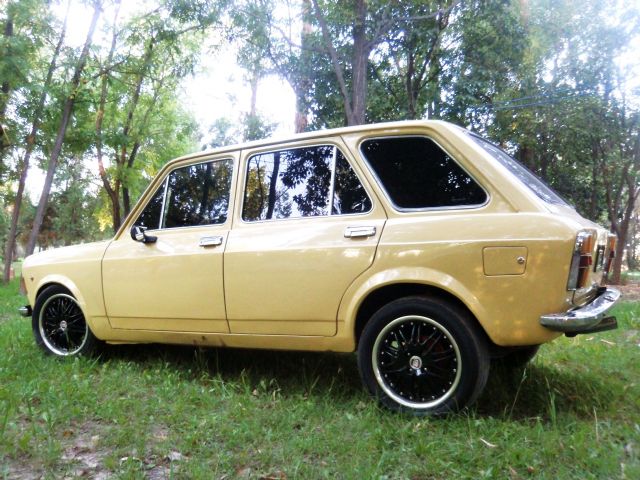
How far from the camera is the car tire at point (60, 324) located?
477 centimetres

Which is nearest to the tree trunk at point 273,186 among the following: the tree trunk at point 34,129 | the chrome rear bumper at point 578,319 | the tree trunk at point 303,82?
the chrome rear bumper at point 578,319

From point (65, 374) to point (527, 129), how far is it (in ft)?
41.4

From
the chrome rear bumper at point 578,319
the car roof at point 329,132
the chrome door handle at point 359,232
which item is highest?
the car roof at point 329,132

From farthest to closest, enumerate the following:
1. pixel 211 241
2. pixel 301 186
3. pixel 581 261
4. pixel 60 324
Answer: pixel 60 324 → pixel 211 241 → pixel 301 186 → pixel 581 261

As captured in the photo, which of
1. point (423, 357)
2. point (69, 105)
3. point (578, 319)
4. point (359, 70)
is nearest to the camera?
point (578, 319)

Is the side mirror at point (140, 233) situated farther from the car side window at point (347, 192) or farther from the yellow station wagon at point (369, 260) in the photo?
the car side window at point (347, 192)

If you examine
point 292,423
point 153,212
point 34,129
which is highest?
point 34,129

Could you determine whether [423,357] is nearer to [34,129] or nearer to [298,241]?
[298,241]

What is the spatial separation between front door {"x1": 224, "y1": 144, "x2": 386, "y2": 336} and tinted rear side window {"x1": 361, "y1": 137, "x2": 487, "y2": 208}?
0.55 ft

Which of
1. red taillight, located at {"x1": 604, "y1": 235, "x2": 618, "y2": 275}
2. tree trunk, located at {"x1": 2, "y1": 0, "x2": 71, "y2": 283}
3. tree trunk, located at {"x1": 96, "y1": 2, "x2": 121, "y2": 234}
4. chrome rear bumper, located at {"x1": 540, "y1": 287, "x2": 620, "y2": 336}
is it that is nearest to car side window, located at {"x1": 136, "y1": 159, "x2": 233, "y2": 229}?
chrome rear bumper, located at {"x1": 540, "y1": 287, "x2": 620, "y2": 336}

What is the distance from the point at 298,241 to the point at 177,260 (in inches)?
41.7

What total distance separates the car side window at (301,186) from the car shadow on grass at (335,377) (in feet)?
4.06

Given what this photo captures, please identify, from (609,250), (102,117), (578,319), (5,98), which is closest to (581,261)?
(578,319)

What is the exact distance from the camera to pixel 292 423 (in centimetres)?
314
